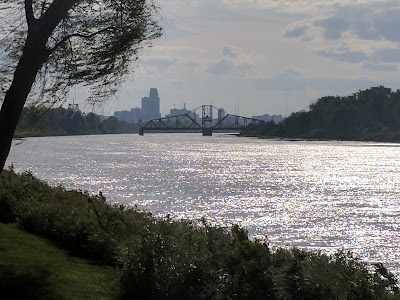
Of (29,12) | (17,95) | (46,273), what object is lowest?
(46,273)

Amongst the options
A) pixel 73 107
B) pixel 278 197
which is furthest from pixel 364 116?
pixel 73 107

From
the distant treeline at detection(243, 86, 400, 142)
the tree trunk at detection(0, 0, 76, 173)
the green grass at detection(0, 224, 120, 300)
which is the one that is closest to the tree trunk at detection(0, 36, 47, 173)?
the tree trunk at detection(0, 0, 76, 173)

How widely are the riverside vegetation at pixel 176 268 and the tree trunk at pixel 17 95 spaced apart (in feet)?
7.35

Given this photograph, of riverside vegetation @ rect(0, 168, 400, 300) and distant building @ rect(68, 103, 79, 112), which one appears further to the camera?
distant building @ rect(68, 103, 79, 112)

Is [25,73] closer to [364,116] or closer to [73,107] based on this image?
[73,107]

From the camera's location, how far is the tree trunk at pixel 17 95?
40.0 feet

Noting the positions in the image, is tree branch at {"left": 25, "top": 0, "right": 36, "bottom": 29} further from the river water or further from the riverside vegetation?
Answer: the river water

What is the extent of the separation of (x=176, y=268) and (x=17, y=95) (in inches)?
164

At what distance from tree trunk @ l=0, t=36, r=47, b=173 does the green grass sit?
1932 mm

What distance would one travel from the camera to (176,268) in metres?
10.5

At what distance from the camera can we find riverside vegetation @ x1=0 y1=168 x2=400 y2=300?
32.2 ft

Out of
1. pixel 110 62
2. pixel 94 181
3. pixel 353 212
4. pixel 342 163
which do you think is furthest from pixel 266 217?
pixel 342 163

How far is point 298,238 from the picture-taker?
117ft

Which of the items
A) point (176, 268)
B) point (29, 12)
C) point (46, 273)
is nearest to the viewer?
point (176, 268)
